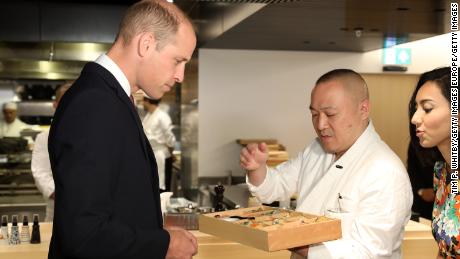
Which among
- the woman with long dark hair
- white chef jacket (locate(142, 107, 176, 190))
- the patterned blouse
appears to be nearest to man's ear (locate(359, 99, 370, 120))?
the woman with long dark hair

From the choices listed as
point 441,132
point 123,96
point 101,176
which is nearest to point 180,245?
point 101,176

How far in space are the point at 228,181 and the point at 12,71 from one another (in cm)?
247

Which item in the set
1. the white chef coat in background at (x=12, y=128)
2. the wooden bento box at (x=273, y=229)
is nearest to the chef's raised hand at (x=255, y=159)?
the wooden bento box at (x=273, y=229)

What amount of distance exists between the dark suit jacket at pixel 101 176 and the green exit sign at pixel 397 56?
5.56 metres

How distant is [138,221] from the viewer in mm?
1451

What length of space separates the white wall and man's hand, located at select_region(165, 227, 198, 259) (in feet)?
15.7

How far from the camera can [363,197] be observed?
2.01m

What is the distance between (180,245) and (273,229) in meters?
0.37

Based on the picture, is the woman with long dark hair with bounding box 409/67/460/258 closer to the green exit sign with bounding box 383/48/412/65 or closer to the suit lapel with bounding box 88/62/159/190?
the suit lapel with bounding box 88/62/159/190

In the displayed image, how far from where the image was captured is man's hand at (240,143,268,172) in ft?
7.44

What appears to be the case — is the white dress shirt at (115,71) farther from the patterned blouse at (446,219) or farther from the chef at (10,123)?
the chef at (10,123)

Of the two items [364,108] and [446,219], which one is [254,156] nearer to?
[364,108]

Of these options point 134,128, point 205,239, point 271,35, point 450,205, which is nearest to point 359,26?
point 271,35

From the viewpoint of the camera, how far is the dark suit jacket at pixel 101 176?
1.31 m
